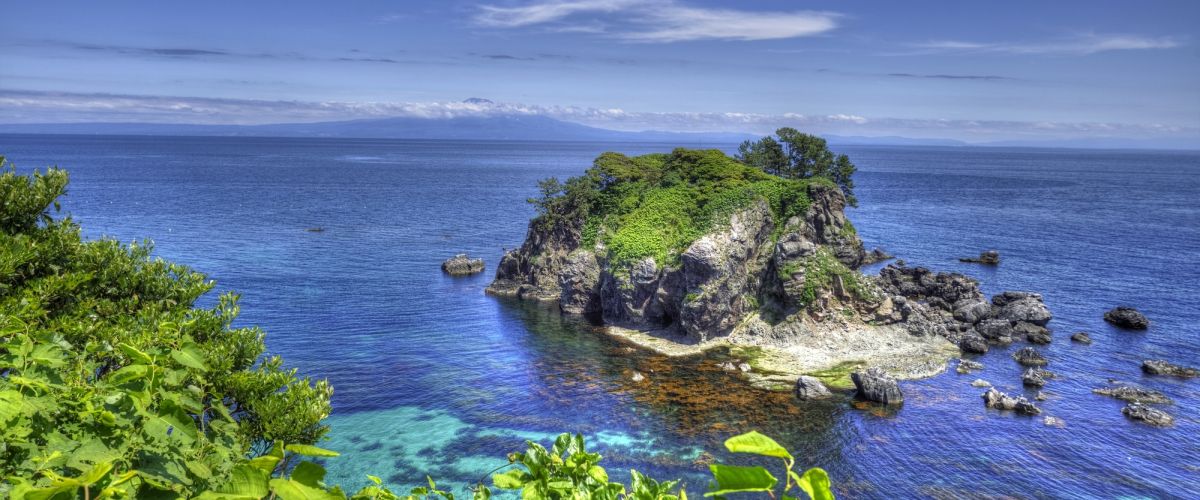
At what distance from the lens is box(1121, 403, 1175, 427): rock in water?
1991 inches

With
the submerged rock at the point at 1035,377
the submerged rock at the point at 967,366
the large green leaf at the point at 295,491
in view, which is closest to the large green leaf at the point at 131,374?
the large green leaf at the point at 295,491

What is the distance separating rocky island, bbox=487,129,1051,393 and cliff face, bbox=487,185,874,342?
125mm

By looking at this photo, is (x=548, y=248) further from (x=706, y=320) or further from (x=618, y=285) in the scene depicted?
(x=706, y=320)

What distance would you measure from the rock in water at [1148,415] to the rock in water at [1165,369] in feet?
33.8

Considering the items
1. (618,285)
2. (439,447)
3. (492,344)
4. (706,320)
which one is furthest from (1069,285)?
(439,447)

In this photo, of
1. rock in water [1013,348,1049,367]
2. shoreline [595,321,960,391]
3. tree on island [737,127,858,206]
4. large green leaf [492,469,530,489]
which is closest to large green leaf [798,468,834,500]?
large green leaf [492,469,530,489]

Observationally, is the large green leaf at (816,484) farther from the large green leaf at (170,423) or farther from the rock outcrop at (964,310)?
the rock outcrop at (964,310)

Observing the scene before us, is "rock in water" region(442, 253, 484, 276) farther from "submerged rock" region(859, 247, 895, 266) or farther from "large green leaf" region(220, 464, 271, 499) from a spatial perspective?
"large green leaf" region(220, 464, 271, 499)

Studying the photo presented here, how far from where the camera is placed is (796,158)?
9494cm

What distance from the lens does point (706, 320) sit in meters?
66.4

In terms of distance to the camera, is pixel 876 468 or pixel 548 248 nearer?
pixel 876 468

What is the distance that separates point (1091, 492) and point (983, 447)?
250 inches

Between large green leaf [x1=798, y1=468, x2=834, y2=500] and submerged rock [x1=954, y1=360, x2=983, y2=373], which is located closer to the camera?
large green leaf [x1=798, y1=468, x2=834, y2=500]

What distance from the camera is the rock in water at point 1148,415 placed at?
166ft
